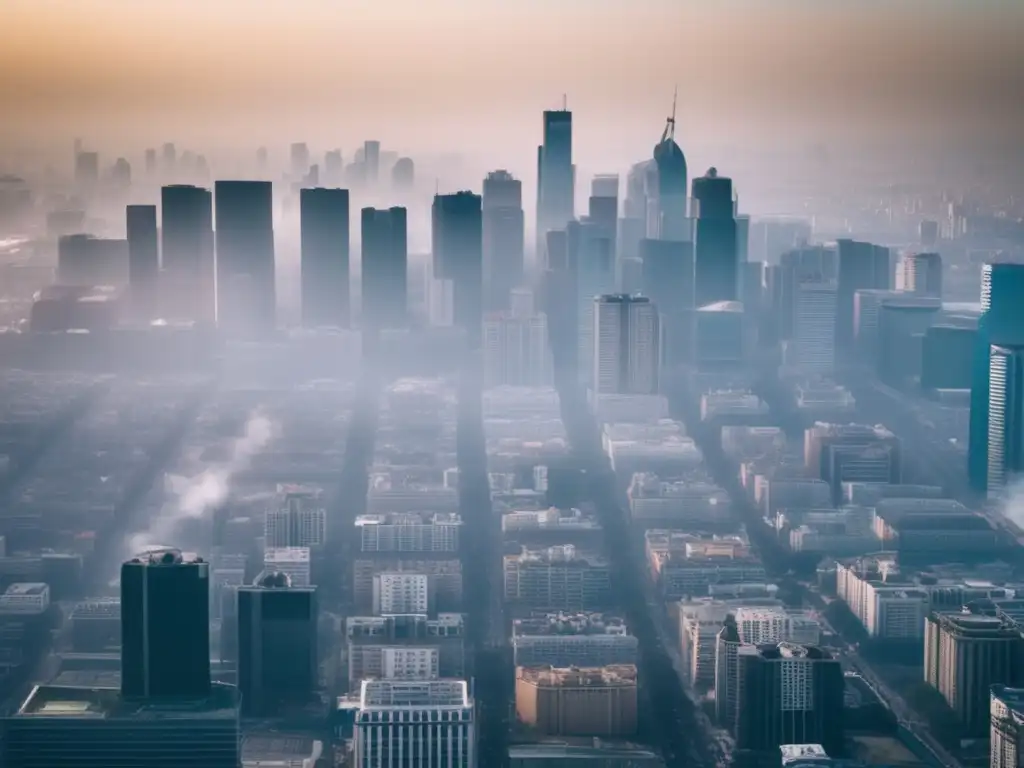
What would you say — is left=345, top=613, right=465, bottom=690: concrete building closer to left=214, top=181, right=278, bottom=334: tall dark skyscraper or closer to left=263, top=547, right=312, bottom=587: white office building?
left=263, top=547, right=312, bottom=587: white office building

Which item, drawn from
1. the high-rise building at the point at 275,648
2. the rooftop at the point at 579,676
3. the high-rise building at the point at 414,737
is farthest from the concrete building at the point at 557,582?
the high-rise building at the point at 414,737

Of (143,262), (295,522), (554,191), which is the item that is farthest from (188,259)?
(295,522)

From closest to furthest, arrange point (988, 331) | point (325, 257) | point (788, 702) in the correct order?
point (788, 702), point (988, 331), point (325, 257)

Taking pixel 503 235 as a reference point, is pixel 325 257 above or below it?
below

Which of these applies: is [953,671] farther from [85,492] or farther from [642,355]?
[642,355]

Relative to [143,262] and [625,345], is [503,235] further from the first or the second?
[143,262]

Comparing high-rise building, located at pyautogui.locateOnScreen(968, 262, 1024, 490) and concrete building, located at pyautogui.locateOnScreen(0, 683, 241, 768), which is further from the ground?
high-rise building, located at pyautogui.locateOnScreen(968, 262, 1024, 490)

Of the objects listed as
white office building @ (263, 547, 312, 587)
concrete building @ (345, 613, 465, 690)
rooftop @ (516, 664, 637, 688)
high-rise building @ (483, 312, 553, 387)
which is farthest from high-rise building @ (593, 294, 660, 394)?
rooftop @ (516, 664, 637, 688)
